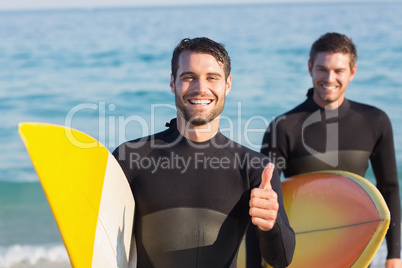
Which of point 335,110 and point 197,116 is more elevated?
point 197,116

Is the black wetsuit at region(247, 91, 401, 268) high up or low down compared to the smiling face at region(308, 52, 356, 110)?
down

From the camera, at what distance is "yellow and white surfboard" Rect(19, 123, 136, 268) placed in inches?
85.4

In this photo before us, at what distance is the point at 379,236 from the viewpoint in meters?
2.92

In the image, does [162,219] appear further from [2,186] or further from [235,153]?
[2,186]

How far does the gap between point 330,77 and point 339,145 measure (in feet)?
1.38

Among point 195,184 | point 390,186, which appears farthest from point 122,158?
point 390,186

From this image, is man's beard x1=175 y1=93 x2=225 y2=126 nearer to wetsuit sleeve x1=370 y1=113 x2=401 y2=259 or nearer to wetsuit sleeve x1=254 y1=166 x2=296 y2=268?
wetsuit sleeve x1=254 y1=166 x2=296 y2=268

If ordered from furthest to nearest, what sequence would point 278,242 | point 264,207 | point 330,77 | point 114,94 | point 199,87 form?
point 114,94 → point 330,77 → point 199,87 → point 278,242 → point 264,207

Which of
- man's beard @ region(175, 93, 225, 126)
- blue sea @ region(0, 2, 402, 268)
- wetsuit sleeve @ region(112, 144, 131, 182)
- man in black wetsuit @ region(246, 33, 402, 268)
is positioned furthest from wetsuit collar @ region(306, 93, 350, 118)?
blue sea @ region(0, 2, 402, 268)

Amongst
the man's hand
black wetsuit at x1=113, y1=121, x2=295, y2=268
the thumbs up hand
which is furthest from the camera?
the man's hand

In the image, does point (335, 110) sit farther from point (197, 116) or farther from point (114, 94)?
point (114, 94)

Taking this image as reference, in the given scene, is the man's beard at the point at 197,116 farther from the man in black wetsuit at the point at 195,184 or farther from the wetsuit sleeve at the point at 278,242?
the wetsuit sleeve at the point at 278,242

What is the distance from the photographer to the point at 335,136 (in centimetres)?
345

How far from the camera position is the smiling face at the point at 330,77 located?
3398 mm
